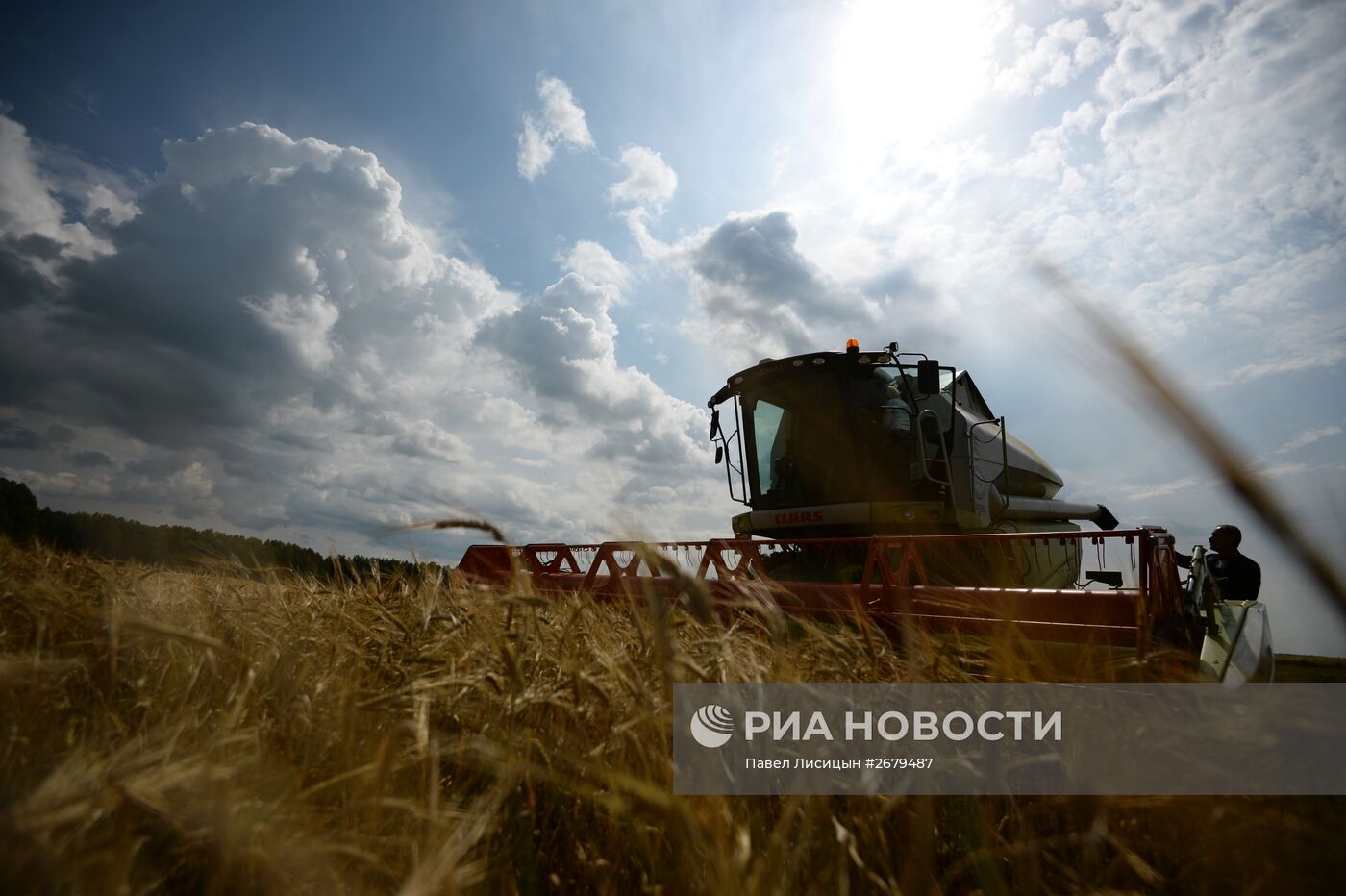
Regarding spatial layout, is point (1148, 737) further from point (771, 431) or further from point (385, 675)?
point (771, 431)

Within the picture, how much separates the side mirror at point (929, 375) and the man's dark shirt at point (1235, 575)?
9.36 ft

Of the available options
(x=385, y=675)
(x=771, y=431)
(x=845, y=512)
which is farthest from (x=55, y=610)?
(x=771, y=431)

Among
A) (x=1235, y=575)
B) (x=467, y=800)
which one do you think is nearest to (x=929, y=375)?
(x=1235, y=575)

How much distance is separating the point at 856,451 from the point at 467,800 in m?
6.07

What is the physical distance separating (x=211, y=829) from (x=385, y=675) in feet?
3.33

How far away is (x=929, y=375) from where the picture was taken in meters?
6.09

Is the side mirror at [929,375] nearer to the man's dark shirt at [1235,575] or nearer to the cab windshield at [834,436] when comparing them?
the cab windshield at [834,436]

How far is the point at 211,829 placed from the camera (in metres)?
0.80

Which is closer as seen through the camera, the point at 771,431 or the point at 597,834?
the point at 597,834

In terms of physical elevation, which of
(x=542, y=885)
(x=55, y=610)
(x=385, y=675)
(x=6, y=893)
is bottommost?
(x=542, y=885)

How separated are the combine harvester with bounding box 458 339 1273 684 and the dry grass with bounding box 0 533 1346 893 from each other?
70.4 inches

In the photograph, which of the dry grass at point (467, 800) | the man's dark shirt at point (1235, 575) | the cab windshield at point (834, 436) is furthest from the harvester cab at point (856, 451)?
the dry grass at point (467, 800)

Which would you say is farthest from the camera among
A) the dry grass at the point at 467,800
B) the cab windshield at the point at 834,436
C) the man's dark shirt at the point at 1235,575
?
the cab windshield at the point at 834,436

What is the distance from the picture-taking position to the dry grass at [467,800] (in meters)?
0.82
